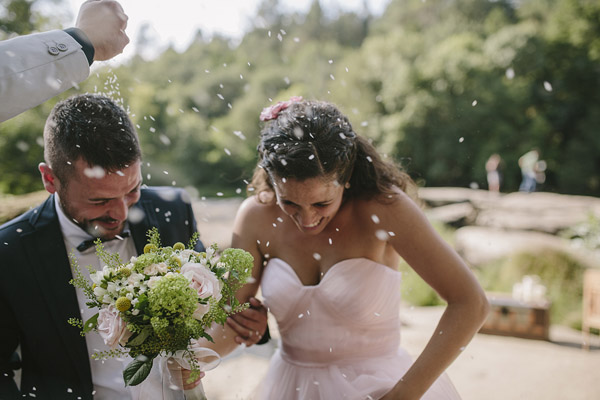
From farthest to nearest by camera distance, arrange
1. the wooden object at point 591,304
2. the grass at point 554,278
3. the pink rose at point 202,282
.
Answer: the grass at point 554,278 → the wooden object at point 591,304 → the pink rose at point 202,282

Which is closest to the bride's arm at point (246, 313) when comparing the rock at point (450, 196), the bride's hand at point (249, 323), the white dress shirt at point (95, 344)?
the bride's hand at point (249, 323)

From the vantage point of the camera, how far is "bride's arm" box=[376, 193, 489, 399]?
1.90 metres

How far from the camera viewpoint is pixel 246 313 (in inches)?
82.7

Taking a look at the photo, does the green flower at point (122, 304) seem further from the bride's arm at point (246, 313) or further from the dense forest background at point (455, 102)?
the dense forest background at point (455, 102)

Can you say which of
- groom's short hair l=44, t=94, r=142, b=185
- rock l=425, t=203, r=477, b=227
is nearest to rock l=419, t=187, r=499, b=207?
rock l=425, t=203, r=477, b=227

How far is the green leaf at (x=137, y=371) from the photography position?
1.42 meters

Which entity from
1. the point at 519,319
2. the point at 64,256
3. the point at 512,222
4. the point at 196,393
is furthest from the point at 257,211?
the point at 512,222

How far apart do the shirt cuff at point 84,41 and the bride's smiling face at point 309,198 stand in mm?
840

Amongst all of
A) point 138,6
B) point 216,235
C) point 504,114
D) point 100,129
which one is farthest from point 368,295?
point 504,114

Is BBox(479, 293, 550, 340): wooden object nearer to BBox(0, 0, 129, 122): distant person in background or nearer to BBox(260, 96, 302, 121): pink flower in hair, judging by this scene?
BBox(260, 96, 302, 121): pink flower in hair

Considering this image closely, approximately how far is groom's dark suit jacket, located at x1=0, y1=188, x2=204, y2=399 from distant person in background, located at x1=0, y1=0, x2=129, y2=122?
728 mm

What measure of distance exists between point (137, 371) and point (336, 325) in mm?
1079

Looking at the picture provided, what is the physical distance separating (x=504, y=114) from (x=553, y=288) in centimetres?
1711

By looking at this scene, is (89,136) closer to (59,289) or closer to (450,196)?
(59,289)
